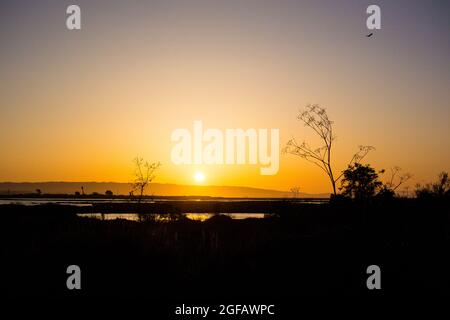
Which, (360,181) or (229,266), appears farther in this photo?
(360,181)

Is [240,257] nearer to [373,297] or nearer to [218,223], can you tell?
[373,297]

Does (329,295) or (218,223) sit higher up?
(329,295)

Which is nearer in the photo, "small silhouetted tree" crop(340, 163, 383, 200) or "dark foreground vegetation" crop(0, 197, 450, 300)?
"dark foreground vegetation" crop(0, 197, 450, 300)

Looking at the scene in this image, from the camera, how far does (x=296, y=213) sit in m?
36.7

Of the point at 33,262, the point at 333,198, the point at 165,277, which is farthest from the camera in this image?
the point at 333,198

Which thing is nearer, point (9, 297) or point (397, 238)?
point (9, 297)

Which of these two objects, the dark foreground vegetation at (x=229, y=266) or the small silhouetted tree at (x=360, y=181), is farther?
the small silhouetted tree at (x=360, y=181)

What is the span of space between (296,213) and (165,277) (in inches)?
1084

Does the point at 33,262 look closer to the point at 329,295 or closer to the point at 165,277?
the point at 165,277
